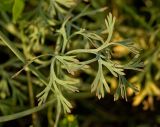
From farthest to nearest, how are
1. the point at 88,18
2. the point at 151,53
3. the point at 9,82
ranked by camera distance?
the point at 88,18, the point at 151,53, the point at 9,82

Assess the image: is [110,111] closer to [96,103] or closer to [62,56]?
[96,103]

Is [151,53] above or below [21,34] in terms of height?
below

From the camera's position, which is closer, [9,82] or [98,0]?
[9,82]

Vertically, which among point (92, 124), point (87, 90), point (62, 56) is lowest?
point (92, 124)

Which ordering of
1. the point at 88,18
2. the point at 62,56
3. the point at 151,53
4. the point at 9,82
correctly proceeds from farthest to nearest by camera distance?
the point at 88,18, the point at 151,53, the point at 9,82, the point at 62,56

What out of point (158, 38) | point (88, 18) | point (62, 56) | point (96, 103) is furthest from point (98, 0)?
point (62, 56)

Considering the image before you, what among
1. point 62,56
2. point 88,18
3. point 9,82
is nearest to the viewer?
point 62,56

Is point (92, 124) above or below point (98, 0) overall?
below

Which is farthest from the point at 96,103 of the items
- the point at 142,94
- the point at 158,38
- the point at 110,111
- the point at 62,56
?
the point at 62,56

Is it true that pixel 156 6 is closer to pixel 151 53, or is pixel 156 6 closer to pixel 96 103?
pixel 151 53
